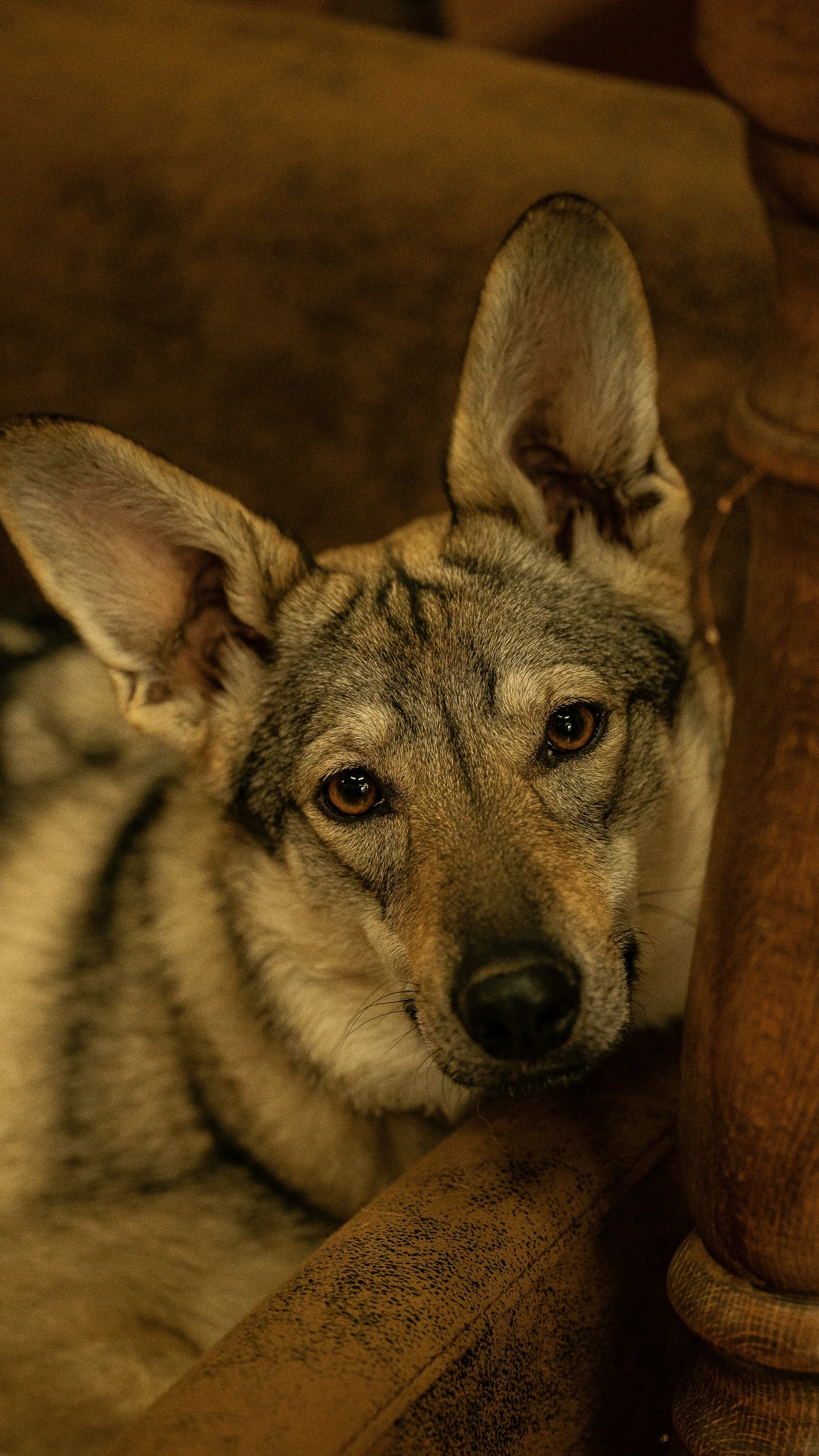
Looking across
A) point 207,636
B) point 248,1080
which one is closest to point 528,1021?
point 248,1080

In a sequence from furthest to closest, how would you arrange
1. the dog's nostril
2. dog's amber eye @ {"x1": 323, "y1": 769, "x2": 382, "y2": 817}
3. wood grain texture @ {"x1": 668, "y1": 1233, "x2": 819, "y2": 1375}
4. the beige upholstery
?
the beige upholstery
dog's amber eye @ {"x1": 323, "y1": 769, "x2": 382, "y2": 817}
the dog's nostril
wood grain texture @ {"x1": 668, "y1": 1233, "x2": 819, "y2": 1375}

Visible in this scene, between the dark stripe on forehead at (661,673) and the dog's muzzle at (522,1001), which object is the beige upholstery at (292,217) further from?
the dog's muzzle at (522,1001)

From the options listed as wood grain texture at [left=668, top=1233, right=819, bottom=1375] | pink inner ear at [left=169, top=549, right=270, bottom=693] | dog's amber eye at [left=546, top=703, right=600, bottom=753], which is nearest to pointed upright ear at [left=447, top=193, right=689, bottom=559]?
dog's amber eye at [left=546, top=703, right=600, bottom=753]

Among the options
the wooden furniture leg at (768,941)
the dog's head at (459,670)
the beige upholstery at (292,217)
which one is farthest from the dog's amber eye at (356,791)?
the beige upholstery at (292,217)

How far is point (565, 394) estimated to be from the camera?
1.65 metres

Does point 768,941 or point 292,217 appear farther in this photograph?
point 292,217

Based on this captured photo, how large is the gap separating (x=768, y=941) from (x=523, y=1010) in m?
0.50

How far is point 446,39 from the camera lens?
11.2 ft

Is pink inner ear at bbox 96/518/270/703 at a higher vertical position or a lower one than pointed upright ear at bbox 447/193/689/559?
lower

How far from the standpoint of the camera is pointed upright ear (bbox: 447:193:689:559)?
4.69 ft

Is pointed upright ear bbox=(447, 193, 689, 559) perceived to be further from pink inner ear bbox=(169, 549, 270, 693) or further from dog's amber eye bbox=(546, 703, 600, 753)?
pink inner ear bbox=(169, 549, 270, 693)

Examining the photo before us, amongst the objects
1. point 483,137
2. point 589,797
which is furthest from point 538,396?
point 483,137

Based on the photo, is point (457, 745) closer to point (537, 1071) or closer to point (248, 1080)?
point (537, 1071)

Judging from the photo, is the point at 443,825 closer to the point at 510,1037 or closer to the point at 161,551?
the point at 510,1037
